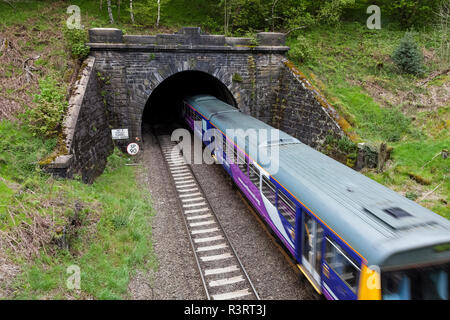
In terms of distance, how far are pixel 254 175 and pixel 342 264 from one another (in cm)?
429

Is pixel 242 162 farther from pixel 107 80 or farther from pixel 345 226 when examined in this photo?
pixel 107 80

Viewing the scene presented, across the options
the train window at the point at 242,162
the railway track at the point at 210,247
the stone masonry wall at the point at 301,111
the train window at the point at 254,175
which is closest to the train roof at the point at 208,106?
the railway track at the point at 210,247

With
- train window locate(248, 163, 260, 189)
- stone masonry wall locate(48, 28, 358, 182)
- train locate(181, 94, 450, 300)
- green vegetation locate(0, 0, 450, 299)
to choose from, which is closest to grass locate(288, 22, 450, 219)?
green vegetation locate(0, 0, 450, 299)

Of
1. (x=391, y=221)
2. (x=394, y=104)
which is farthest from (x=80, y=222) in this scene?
(x=394, y=104)

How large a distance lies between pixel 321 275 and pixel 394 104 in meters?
11.4

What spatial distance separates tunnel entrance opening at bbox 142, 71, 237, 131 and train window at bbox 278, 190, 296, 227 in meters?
11.3

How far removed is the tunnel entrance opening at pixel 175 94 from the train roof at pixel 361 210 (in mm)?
11129

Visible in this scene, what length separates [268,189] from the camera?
8.43m

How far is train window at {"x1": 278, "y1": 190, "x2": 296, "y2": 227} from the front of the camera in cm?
711

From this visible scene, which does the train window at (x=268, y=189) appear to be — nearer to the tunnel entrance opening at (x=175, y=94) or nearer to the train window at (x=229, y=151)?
the train window at (x=229, y=151)

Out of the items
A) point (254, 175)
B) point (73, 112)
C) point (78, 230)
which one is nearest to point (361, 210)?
point (254, 175)

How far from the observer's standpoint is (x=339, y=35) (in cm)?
2102

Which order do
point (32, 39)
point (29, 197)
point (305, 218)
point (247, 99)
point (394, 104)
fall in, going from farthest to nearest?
point (247, 99) < point (32, 39) < point (394, 104) < point (29, 197) < point (305, 218)

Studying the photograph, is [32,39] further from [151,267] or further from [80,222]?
[151,267]
